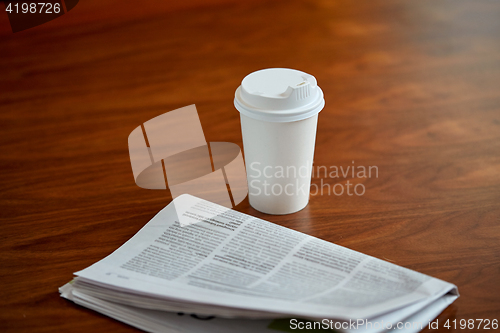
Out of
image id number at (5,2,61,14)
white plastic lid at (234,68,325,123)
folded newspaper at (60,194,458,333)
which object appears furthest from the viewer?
image id number at (5,2,61,14)

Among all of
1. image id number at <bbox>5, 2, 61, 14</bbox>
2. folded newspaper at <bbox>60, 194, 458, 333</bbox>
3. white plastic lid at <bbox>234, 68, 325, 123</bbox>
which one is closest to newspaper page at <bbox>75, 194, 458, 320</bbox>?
folded newspaper at <bbox>60, 194, 458, 333</bbox>

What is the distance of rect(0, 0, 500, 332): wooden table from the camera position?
67 cm

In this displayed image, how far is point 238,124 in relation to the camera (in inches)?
39.8

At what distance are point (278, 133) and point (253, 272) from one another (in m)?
0.21

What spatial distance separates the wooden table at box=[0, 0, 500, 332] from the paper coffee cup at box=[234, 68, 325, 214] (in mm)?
36

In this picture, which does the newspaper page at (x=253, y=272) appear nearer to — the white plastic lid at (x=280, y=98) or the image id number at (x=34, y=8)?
the white plastic lid at (x=280, y=98)

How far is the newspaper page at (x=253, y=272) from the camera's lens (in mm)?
528

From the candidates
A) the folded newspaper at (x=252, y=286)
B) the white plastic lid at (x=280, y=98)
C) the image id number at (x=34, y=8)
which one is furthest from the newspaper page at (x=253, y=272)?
the image id number at (x=34, y=8)

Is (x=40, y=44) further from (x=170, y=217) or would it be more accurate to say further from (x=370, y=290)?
(x=370, y=290)

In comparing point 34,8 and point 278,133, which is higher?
point 34,8

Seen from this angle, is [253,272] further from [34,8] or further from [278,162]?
[34,8]

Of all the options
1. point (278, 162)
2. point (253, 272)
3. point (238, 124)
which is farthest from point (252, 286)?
point (238, 124)

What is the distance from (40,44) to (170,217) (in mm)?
961

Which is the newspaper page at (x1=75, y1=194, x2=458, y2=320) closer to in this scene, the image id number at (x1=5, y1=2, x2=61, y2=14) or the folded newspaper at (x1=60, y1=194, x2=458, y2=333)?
the folded newspaper at (x1=60, y1=194, x2=458, y2=333)
